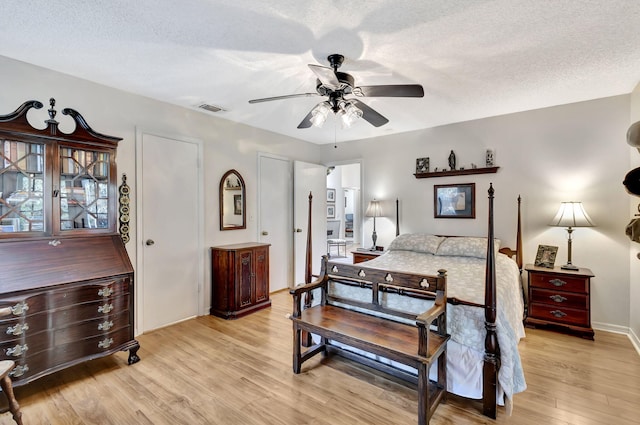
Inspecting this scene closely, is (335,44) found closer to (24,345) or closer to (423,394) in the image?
(423,394)

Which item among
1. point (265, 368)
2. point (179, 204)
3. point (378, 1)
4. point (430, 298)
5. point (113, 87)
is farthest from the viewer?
point (179, 204)

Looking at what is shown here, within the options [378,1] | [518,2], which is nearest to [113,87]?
[378,1]

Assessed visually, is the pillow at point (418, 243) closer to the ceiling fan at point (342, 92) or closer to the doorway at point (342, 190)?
the ceiling fan at point (342, 92)

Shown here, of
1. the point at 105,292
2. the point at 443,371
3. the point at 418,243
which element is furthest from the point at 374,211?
the point at 105,292

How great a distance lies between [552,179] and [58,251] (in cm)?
498

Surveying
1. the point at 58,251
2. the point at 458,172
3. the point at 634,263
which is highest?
the point at 458,172

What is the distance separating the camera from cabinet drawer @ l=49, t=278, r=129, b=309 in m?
2.21

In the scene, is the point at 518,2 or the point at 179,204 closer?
the point at 518,2

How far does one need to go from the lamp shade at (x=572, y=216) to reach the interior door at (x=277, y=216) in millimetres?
3539

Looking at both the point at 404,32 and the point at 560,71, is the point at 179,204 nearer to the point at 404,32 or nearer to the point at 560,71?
the point at 404,32

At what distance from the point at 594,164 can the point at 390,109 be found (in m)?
2.32

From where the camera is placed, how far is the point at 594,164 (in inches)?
132

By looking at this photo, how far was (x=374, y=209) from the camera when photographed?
15.5 ft

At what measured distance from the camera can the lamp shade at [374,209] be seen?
15.4 feet
